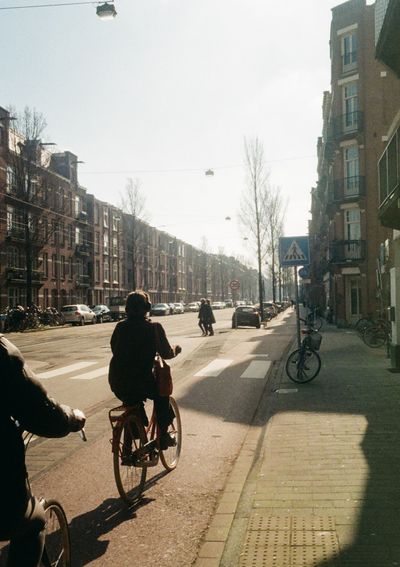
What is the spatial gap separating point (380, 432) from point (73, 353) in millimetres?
13220

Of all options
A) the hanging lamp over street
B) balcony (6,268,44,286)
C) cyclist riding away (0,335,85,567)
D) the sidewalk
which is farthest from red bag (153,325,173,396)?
balcony (6,268,44,286)

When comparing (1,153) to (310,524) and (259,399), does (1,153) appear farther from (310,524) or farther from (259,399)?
(310,524)

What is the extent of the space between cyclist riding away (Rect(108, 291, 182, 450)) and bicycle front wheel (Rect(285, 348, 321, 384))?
6377 mm

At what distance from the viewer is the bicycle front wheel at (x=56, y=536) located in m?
2.73

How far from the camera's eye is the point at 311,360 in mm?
11398

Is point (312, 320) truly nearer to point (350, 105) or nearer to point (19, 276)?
point (350, 105)

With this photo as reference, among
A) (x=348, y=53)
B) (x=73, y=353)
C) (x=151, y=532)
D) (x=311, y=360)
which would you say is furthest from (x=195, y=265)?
(x=151, y=532)

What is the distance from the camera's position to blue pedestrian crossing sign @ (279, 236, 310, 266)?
12586mm

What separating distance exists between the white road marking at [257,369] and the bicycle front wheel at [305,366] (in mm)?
1500

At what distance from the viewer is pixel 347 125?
106ft

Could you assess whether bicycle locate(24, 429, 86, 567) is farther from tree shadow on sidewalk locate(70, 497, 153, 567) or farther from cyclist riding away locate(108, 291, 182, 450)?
cyclist riding away locate(108, 291, 182, 450)

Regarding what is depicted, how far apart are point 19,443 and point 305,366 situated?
31.1ft

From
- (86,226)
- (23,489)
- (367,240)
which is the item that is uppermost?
(86,226)

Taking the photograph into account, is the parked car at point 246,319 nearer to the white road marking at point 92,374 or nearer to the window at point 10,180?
the white road marking at point 92,374
